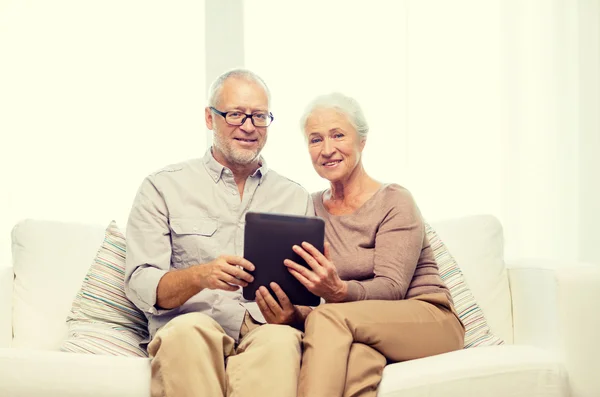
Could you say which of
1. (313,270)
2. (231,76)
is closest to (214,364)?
(313,270)

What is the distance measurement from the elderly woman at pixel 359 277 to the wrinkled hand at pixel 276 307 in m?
0.09

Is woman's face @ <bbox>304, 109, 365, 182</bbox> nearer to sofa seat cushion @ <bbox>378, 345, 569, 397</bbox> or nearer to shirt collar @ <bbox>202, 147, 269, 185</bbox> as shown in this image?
shirt collar @ <bbox>202, 147, 269, 185</bbox>

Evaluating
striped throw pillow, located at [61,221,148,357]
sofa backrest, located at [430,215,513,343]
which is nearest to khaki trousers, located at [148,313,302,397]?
striped throw pillow, located at [61,221,148,357]

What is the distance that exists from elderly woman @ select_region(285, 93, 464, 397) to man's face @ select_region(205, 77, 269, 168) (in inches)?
6.5

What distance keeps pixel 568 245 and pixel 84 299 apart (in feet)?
7.98

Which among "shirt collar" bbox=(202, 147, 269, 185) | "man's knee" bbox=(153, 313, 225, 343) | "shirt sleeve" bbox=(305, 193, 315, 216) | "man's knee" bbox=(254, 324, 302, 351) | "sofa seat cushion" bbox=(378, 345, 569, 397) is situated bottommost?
"sofa seat cushion" bbox=(378, 345, 569, 397)

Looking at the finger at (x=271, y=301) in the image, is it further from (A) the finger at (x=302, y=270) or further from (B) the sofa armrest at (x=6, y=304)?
(B) the sofa armrest at (x=6, y=304)

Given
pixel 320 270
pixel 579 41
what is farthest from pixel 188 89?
pixel 579 41

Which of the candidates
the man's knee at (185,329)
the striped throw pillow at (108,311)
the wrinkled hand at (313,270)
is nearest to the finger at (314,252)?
the wrinkled hand at (313,270)

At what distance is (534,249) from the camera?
138 inches

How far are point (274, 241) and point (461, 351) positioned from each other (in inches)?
22.4

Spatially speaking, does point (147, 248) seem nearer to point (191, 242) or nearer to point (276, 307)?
point (191, 242)

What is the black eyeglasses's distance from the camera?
226 cm

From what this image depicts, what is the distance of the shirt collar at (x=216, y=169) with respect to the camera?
89.0 inches
